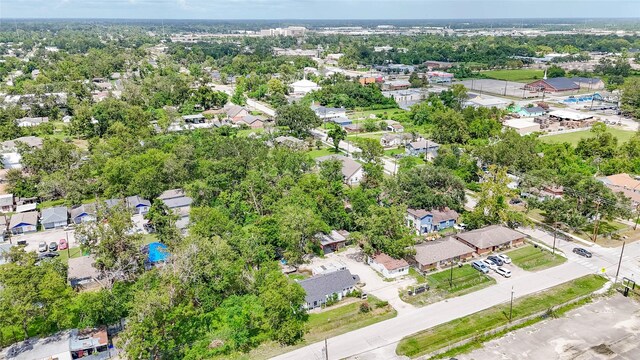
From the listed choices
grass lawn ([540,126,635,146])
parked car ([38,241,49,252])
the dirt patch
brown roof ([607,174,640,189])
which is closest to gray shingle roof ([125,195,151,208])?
parked car ([38,241,49,252])

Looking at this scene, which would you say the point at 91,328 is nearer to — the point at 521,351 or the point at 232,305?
the point at 232,305

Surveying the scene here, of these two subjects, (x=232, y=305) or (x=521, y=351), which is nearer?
(x=521, y=351)

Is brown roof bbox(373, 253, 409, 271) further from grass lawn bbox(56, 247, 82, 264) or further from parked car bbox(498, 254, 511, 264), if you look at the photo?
grass lawn bbox(56, 247, 82, 264)

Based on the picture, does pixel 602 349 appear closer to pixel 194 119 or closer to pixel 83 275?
pixel 83 275

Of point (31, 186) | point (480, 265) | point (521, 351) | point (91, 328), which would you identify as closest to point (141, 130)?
point (31, 186)

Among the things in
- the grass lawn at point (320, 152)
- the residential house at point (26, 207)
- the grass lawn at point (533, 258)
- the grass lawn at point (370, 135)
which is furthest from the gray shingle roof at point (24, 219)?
the grass lawn at point (370, 135)

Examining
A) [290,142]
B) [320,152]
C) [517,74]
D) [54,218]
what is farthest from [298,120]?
[517,74]
